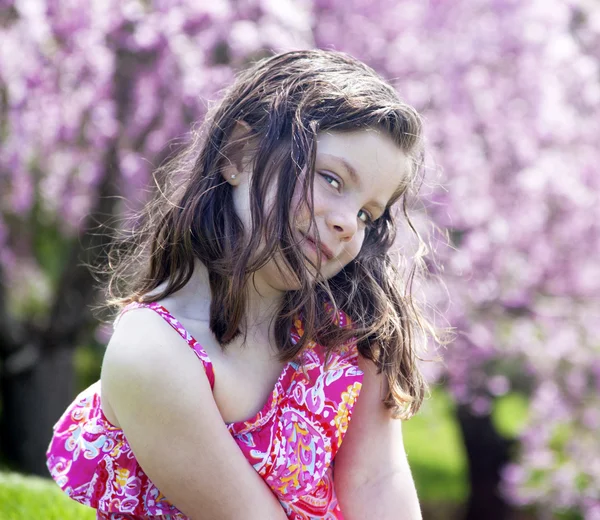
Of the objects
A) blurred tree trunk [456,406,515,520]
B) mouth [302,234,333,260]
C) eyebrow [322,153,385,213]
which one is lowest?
blurred tree trunk [456,406,515,520]

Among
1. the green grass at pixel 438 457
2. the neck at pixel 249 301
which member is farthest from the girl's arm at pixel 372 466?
the green grass at pixel 438 457

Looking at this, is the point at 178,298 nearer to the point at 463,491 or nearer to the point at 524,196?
the point at 524,196

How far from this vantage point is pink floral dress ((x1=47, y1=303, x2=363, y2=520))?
5.43 feet

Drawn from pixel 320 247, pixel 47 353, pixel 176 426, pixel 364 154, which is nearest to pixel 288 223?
pixel 320 247

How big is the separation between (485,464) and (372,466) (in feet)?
21.0

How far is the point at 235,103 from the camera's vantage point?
71.4 inches

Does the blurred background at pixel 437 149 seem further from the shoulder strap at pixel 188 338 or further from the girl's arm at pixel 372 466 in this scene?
the shoulder strap at pixel 188 338

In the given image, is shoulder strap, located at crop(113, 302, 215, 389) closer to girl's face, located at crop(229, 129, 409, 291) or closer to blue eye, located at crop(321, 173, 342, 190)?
girl's face, located at crop(229, 129, 409, 291)

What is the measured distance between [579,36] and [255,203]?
530 cm

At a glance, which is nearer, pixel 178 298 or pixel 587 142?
pixel 178 298

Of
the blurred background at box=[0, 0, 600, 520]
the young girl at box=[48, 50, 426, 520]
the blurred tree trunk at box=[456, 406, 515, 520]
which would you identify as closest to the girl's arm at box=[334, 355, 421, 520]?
the young girl at box=[48, 50, 426, 520]

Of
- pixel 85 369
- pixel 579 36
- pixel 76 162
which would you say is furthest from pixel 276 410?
pixel 85 369

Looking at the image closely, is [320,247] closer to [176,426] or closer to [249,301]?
[249,301]

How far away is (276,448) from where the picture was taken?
166cm
